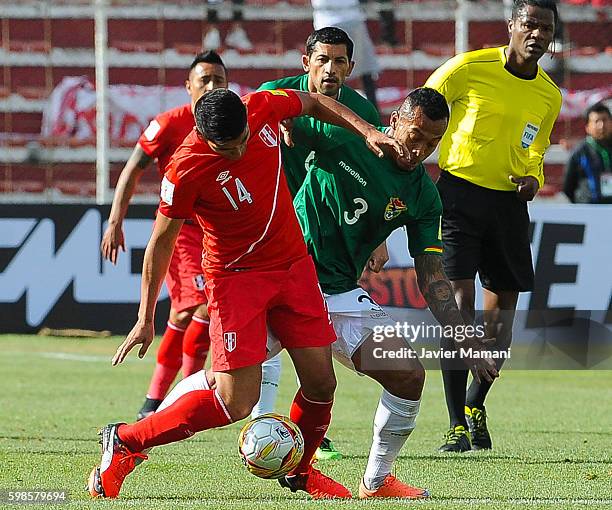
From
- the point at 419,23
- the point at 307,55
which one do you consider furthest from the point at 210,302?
the point at 419,23

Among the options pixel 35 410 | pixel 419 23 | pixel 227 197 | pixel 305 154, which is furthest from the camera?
pixel 419 23

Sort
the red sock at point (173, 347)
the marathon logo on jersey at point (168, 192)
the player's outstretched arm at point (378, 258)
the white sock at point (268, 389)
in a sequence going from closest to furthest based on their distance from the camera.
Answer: the marathon logo on jersey at point (168, 192) → the player's outstretched arm at point (378, 258) → the white sock at point (268, 389) → the red sock at point (173, 347)

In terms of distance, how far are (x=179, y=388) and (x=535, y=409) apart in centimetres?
448

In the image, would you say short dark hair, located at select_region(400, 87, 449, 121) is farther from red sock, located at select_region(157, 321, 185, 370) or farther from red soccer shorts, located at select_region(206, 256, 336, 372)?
red sock, located at select_region(157, 321, 185, 370)

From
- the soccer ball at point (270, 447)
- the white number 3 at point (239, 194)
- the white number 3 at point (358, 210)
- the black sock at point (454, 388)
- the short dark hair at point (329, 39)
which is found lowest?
the black sock at point (454, 388)

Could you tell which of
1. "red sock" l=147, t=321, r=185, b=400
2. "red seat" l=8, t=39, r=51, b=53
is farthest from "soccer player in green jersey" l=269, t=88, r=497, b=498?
"red seat" l=8, t=39, r=51, b=53

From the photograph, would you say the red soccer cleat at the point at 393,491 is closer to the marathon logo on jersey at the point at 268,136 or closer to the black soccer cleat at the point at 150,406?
the marathon logo on jersey at the point at 268,136

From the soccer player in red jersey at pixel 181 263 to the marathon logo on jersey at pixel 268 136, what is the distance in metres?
2.53

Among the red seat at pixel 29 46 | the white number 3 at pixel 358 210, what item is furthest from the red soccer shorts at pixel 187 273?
the red seat at pixel 29 46

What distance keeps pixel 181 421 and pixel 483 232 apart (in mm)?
2768

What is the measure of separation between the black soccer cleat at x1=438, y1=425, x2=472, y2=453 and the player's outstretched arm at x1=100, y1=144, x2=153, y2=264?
2.27 meters

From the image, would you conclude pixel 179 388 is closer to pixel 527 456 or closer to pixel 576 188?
pixel 527 456

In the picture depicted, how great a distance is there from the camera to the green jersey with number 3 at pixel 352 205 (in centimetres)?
616

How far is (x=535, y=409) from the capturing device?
973 centimetres
